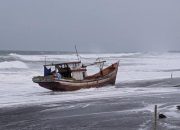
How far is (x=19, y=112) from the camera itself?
61.1 ft

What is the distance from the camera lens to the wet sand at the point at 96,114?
15.2 m

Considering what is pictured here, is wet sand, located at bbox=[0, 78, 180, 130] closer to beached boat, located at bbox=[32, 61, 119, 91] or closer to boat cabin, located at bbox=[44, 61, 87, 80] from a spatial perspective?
beached boat, located at bbox=[32, 61, 119, 91]

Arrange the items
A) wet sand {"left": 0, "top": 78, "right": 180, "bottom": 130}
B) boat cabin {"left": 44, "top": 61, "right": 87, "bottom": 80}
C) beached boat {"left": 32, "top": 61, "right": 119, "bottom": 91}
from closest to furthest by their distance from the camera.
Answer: wet sand {"left": 0, "top": 78, "right": 180, "bottom": 130} < beached boat {"left": 32, "top": 61, "right": 119, "bottom": 91} < boat cabin {"left": 44, "top": 61, "right": 87, "bottom": 80}

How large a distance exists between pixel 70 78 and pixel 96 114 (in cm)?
1186

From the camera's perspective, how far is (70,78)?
1158 inches

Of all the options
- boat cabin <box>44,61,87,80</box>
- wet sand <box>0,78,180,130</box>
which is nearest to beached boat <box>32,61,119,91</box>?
boat cabin <box>44,61,87,80</box>

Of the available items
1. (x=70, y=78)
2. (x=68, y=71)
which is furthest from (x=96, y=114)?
(x=68, y=71)

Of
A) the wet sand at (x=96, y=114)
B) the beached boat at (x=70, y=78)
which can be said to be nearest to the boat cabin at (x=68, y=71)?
the beached boat at (x=70, y=78)

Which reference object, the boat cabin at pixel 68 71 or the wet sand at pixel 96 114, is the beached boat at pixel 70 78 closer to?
the boat cabin at pixel 68 71

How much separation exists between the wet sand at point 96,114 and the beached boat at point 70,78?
5.68 m

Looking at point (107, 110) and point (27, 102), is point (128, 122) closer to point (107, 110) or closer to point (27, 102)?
point (107, 110)

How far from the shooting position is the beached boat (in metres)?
28.3

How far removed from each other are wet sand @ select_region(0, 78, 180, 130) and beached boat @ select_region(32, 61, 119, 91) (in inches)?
224

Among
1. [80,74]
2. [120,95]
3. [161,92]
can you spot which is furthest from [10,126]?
[80,74]
